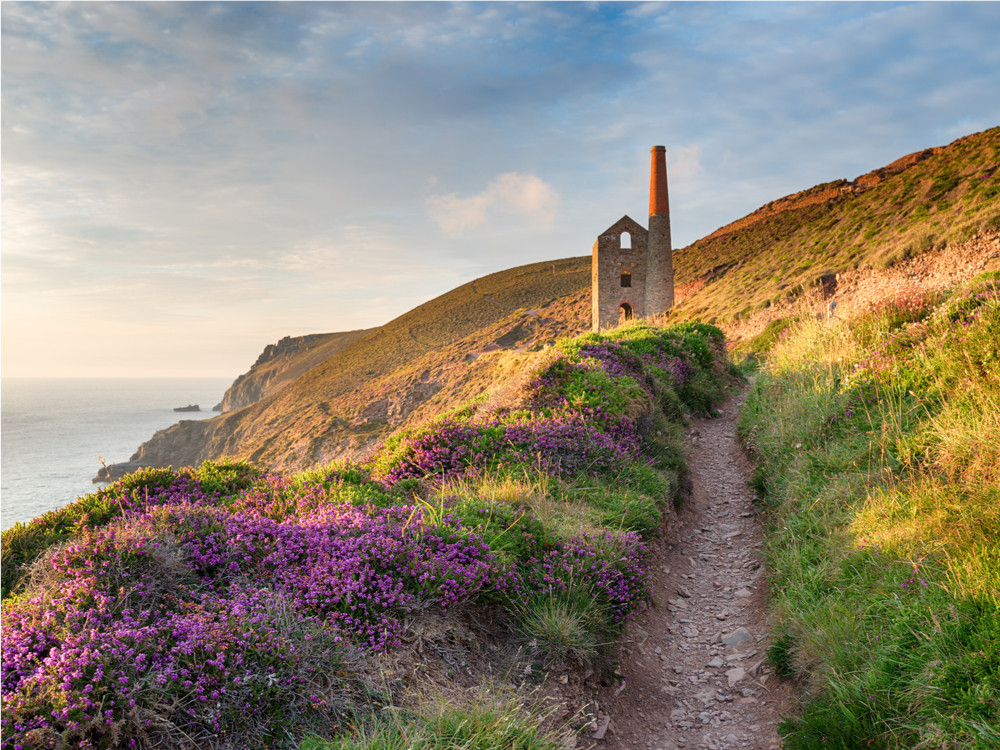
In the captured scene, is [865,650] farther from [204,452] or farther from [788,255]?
[204,452]

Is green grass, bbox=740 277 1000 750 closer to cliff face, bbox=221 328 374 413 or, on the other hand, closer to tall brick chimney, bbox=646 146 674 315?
tall brick chimney, bbox=646 146 674 315

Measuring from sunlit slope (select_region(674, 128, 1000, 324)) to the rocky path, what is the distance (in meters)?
23.6

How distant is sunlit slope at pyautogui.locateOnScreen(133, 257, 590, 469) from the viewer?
45812 millimetres

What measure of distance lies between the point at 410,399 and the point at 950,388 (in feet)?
137

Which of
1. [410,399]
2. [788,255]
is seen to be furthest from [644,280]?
[410,399]

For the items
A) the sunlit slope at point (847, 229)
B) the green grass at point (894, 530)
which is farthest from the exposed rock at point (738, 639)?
the sunlit slope at point (847, 229)

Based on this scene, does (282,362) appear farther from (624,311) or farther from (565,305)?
(624,311)

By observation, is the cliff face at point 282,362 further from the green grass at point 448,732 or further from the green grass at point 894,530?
the green grass at point 448,732

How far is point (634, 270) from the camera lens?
4088 cm

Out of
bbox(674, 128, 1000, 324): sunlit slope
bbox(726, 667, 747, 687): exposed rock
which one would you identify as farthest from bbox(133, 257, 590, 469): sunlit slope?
bbox(726, 667, 747, 687): exposed rock

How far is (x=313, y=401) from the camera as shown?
60.2 meters

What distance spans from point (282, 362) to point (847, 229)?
107869mm

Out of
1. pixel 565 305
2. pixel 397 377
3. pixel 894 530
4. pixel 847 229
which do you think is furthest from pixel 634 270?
Result: pixel 894 530

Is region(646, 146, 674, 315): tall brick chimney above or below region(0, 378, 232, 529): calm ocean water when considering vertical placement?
above
